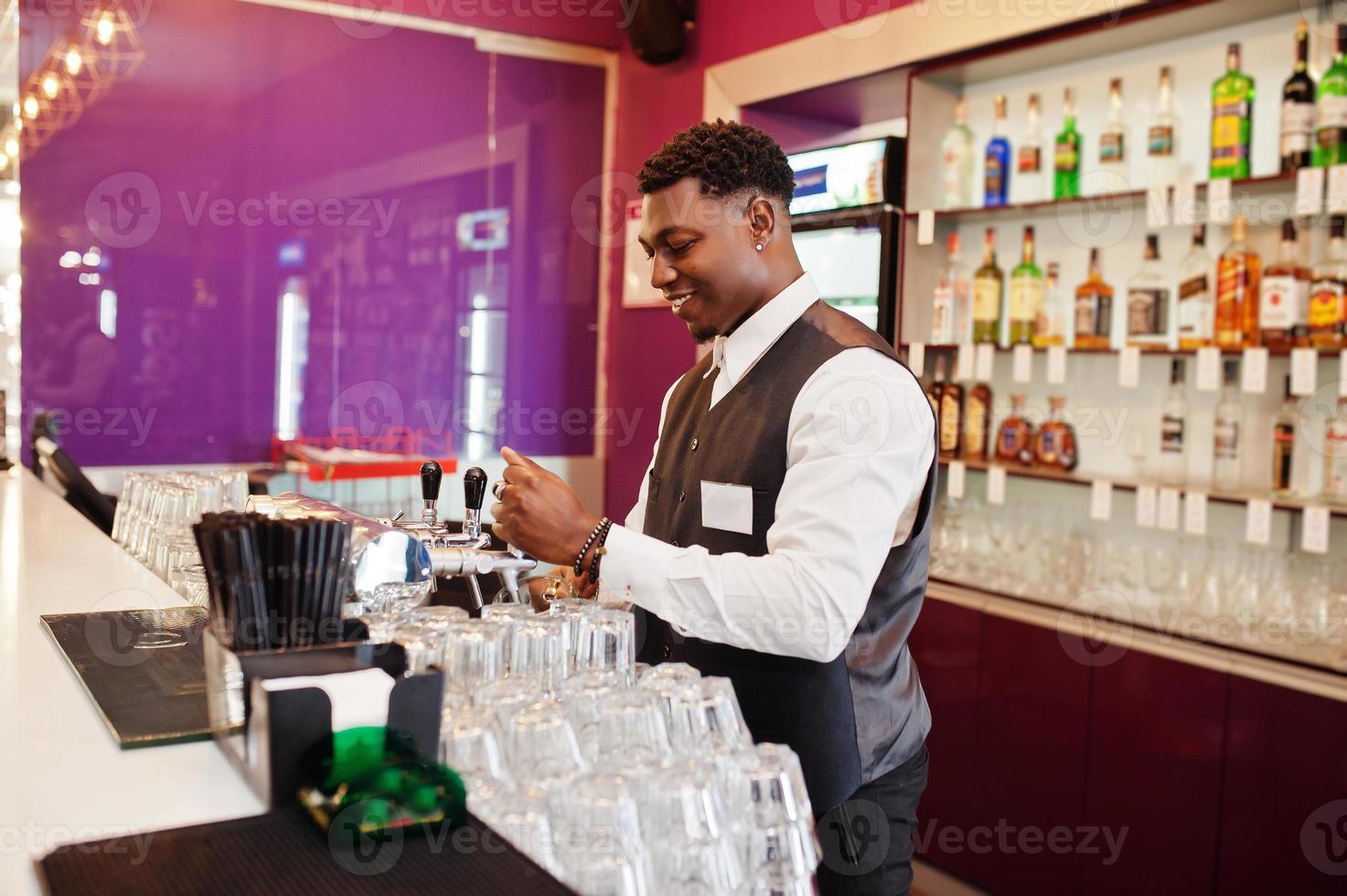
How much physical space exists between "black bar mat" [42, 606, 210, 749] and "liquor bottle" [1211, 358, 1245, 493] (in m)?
2.69

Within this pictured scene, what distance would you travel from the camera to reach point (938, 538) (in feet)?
13.0

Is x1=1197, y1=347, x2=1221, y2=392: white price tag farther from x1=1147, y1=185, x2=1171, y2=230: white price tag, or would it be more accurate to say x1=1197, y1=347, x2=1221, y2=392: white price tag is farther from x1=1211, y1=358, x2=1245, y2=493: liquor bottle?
x1=1147, y1=185, x2=1171, y2=230: white price tag

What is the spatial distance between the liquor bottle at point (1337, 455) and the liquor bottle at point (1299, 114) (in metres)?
0.62

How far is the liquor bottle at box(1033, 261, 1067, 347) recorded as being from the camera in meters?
3.72

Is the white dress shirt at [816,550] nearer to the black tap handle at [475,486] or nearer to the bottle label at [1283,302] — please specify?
the black tap handle at [475,486]

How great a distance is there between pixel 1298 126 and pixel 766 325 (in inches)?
73.6

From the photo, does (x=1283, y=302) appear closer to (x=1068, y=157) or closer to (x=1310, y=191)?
(x=1310, y=191)

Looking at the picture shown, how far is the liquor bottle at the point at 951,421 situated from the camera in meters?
3.88

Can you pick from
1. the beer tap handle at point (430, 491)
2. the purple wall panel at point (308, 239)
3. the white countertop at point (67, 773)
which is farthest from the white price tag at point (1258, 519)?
the purple wall panel at point (308, 239)

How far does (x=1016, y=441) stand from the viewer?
3732 millimetres

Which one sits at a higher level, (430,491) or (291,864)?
(430,491)

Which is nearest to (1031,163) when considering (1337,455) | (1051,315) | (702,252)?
(1051,315)
